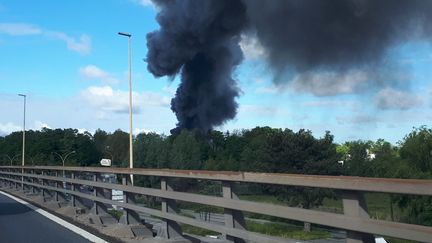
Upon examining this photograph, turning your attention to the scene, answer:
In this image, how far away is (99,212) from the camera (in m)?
11.4

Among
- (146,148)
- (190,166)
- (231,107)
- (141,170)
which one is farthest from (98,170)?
(231,107)

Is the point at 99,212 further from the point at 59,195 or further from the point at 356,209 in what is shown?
the point at 356,209

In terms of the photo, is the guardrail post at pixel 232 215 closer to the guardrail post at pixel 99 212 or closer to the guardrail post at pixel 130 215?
the guardrail post at pixel 130 215

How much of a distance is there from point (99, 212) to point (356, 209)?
8.07 meters

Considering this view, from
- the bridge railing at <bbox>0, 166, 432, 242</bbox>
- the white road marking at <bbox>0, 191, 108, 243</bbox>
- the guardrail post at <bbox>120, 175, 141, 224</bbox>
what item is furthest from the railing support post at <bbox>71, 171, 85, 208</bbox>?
the guardrail post at <bbox>120, 175, 141, 224</bbox>

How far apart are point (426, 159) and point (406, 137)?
43.2 feet

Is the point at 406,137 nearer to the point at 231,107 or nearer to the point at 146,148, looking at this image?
the point at 231,107

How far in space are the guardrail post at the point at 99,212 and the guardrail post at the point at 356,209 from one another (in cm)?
747

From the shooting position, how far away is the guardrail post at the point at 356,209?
429cm

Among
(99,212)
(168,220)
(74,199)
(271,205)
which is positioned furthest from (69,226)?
(271,205)

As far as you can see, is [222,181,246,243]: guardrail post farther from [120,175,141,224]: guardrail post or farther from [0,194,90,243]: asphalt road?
[0,194,90,243]: asphalt road

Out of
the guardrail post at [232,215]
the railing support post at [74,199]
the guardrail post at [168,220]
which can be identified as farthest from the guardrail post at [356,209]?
the railing support post at [74,199]

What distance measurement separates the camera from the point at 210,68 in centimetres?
8162

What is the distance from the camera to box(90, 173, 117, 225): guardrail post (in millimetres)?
11133
